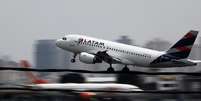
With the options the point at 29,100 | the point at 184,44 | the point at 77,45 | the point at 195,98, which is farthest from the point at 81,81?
the point at 184,44

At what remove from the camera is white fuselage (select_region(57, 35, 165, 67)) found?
2235 inches

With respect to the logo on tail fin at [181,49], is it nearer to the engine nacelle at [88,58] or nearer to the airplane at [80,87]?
the engine nacelle at [88,58]

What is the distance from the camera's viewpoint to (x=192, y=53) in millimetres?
62594

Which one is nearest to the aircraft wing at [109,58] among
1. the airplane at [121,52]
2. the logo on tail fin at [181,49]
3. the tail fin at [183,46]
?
the airplane at [121,52]

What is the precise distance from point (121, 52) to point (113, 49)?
87cm

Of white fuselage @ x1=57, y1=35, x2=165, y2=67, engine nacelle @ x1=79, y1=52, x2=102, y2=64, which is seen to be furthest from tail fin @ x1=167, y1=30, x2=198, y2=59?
engine nacelle @ x1=79, y1=52, x2=102, y2=64

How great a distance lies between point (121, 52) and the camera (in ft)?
202

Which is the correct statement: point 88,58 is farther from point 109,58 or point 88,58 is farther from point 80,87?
point 80,87

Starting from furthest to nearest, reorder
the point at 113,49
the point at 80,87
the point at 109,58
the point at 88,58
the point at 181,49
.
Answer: the point at 113,49 → the point at 109,58 → the point at 181,49 → the point at 88,58 → the point at 80,87

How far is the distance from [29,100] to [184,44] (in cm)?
5418

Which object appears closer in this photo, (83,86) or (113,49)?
(83,86)

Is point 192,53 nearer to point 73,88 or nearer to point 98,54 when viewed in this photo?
point 98,54

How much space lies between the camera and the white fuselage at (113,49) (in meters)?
56.8

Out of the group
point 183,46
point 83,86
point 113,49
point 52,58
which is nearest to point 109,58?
point 113,49
